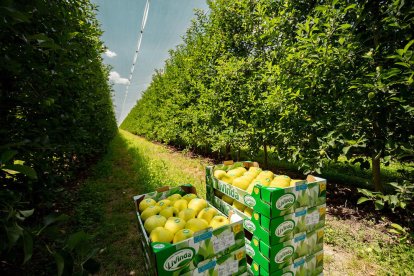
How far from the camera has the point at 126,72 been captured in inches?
1080

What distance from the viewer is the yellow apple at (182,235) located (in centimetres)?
156

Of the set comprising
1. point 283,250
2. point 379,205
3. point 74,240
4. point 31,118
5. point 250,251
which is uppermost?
point 31,118

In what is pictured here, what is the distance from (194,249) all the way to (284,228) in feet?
3.02

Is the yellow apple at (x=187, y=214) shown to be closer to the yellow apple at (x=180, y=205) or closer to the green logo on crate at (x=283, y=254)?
the yellow apple at (x=180, y=205)

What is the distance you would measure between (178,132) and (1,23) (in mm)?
10254

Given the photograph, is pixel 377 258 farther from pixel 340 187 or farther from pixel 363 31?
pixel 363 31

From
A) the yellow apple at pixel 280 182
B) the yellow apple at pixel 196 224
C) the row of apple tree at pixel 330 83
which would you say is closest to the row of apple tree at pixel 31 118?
the yellow apple at pixel 196 224

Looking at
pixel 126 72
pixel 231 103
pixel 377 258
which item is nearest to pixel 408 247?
pixel 377 258

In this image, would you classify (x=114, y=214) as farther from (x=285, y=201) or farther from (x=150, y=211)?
(x=285, y=201)

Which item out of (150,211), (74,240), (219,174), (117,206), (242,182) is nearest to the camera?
(74,240)

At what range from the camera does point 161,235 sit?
1583mm

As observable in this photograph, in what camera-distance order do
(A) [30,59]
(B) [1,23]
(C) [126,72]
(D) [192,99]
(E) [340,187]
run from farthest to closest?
(C) [126,72]
(D) [192,99]
(E) [340,187]
(A) [30,59]
(B) [1,23]

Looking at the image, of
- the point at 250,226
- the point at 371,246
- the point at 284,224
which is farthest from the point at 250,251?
the point at 371,246

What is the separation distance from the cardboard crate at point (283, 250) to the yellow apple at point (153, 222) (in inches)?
36.7
